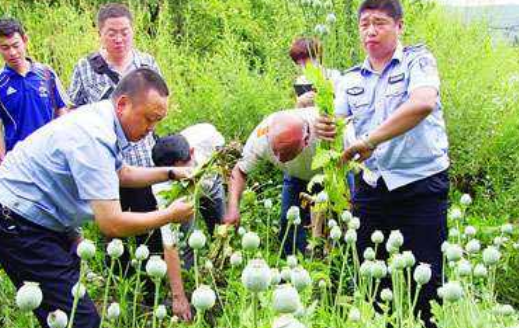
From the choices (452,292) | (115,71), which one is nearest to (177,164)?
(115,71)

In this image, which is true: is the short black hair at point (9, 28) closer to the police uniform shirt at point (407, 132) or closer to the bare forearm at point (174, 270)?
the bare forearm at point (174, 270)

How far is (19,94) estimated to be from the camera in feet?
15.0

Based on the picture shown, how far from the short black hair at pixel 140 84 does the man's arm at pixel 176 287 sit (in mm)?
974

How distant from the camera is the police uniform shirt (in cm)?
324

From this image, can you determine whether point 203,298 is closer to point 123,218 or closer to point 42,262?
point 123,218

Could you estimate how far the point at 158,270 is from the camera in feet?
7.00

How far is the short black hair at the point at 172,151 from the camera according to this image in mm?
3574

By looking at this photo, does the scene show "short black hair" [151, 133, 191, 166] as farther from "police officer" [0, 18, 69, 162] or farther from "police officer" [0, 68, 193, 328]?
"police officer" [0, 18, 69, 162]

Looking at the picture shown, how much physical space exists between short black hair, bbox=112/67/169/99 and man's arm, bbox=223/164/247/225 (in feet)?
3.30

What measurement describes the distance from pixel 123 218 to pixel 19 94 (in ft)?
7.09

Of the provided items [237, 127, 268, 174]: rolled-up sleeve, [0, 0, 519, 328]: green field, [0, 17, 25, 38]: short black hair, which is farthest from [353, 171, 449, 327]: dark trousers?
[0, 17, 25, 38]: short black hair

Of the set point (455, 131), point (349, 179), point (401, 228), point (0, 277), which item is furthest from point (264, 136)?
point (455, 131)

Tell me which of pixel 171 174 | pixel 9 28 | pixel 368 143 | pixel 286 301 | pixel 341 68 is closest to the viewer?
pixel 286 301

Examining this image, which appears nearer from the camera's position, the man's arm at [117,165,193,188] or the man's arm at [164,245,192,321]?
the man's arm at [117,165,193,188]
